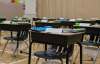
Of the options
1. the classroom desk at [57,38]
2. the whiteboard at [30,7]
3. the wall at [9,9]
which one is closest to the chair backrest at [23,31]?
the classroom desk at [57,38]

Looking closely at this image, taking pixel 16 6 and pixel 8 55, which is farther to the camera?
pixel 16 6

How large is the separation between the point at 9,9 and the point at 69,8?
2.68 metres

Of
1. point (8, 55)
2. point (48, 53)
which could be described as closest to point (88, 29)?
point (48, 53)

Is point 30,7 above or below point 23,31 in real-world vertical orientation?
above

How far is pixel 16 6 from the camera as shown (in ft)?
31.2

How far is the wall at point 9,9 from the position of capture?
9130 mm

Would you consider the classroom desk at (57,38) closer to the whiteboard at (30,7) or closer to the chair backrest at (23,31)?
the chair backrest at (23,31)

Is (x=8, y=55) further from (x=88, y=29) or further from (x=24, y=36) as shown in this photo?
(x=88, y=29)

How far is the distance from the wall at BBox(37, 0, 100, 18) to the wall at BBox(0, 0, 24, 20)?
87 cm

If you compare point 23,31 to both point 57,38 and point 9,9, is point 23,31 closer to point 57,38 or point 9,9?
point 57,38

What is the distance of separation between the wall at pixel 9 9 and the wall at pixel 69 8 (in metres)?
0.87

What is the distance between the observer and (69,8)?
29.1ft

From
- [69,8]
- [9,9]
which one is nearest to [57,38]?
[69,8]

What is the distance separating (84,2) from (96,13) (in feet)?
2.41
